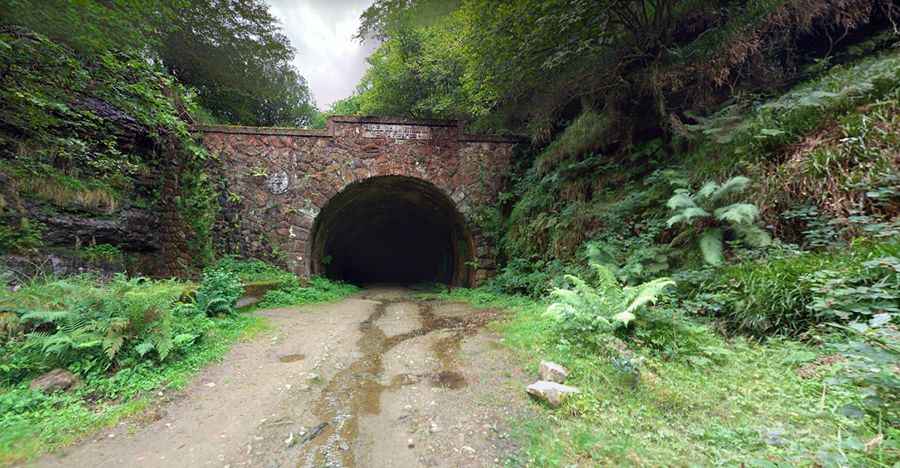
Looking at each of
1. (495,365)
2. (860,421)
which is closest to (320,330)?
(495,365)

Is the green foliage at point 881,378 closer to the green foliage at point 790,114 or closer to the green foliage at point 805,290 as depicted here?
the green foliage at point 805,290

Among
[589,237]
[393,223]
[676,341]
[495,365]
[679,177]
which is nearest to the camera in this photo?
[676,341]

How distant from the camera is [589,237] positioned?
20.9 ft

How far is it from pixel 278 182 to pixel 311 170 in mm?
971

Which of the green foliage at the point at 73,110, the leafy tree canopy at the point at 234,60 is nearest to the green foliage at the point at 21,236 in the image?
the green foliage at the point at 73,110

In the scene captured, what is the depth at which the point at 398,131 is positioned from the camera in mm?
9930

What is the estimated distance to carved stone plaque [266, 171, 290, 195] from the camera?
9.53m

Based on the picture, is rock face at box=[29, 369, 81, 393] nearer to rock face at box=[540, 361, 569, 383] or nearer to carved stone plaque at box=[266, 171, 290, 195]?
rock face at box=[540, 361, 569, 383]

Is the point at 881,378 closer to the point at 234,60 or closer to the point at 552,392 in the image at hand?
the point at 552,392

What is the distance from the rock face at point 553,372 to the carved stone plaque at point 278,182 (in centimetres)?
885

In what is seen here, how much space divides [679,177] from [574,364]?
376 cm

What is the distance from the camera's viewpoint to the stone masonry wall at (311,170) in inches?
370

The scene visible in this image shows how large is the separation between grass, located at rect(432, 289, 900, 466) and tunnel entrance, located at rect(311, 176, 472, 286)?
25.8 ft

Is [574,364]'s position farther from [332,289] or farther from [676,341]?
[332,289]
